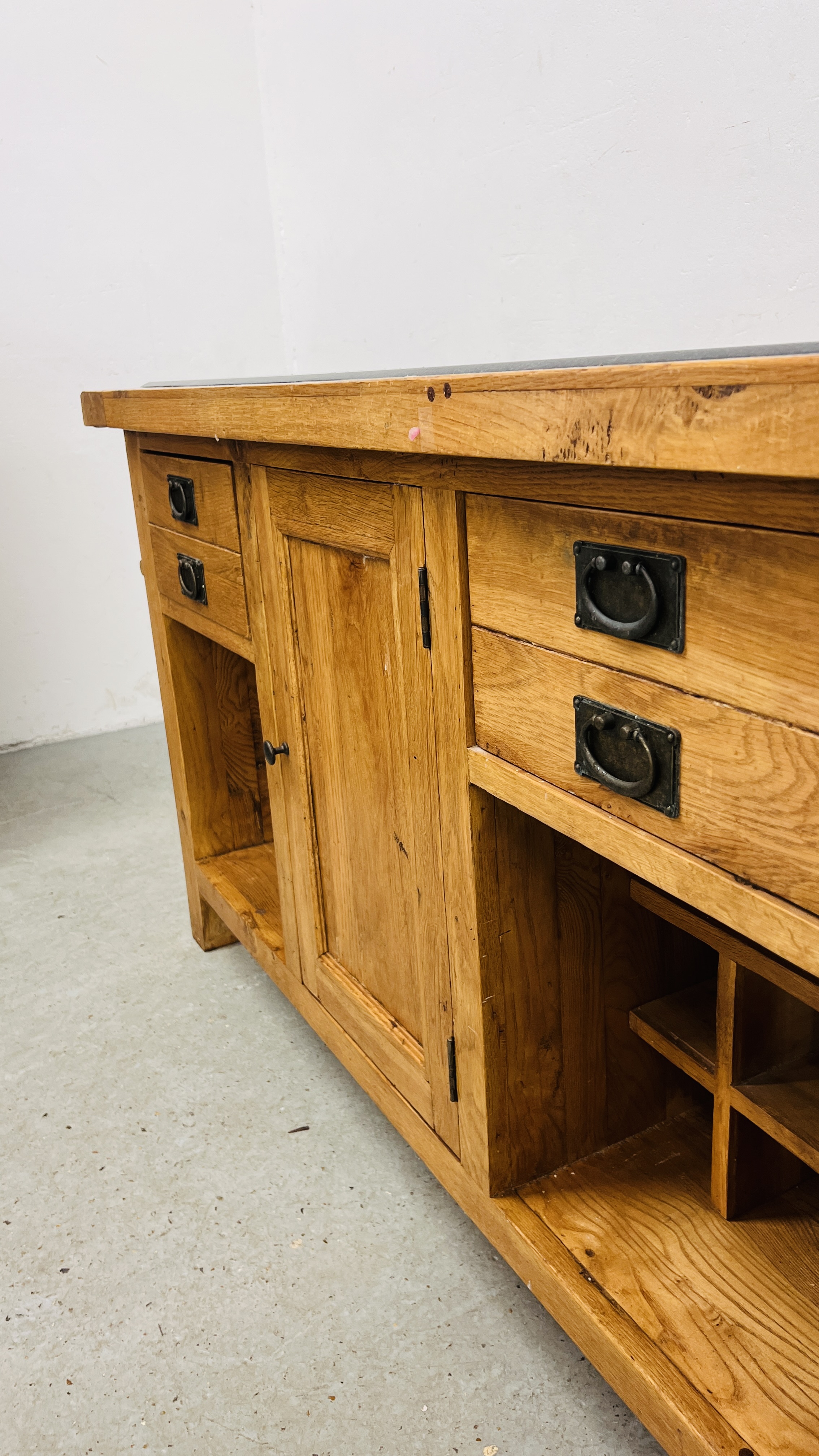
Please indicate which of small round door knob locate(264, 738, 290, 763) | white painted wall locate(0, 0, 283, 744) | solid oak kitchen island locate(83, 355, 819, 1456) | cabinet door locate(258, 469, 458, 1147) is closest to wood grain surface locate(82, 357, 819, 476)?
solid oak kitchen island locate(83, 355, 819, 1456)

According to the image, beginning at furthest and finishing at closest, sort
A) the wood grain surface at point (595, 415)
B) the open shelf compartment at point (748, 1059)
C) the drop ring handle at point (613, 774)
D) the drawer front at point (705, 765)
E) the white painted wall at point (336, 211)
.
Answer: the white painted wall at point (336, 211)
the open shelf compartment at point (748, 1059)
the drop ring handle at point (613, 774)
the drawer front at point (705, 765)
the wood grain surface at point (595, 415)

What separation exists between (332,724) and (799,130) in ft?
3.87

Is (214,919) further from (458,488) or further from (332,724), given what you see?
(458,488)

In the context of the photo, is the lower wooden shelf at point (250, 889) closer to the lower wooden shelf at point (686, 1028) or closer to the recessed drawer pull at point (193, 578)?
the recessed drawer pull at point (193, 578)

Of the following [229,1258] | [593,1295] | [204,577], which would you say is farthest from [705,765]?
[204,577]

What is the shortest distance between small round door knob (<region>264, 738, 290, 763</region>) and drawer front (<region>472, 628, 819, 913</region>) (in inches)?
24.9

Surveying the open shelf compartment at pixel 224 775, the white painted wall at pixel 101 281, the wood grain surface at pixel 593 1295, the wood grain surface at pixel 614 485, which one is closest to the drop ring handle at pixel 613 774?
the wood grain surface at pixel 614 485

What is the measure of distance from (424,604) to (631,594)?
0.31 m

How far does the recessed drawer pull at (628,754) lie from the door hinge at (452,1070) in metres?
0.47

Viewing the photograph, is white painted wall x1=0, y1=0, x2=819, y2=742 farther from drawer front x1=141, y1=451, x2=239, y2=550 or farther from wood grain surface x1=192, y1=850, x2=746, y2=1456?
wood grain surface x1=192, y1=850, x2=746, y2=1456

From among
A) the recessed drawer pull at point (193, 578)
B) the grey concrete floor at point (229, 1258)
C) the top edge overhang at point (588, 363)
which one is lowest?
the grey concrete floor at point (229, 1258)

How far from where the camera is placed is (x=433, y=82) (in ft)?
8.25

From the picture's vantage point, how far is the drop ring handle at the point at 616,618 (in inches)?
28.6

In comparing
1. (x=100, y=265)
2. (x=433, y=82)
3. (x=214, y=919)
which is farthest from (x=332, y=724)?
(x=100, y=265)
